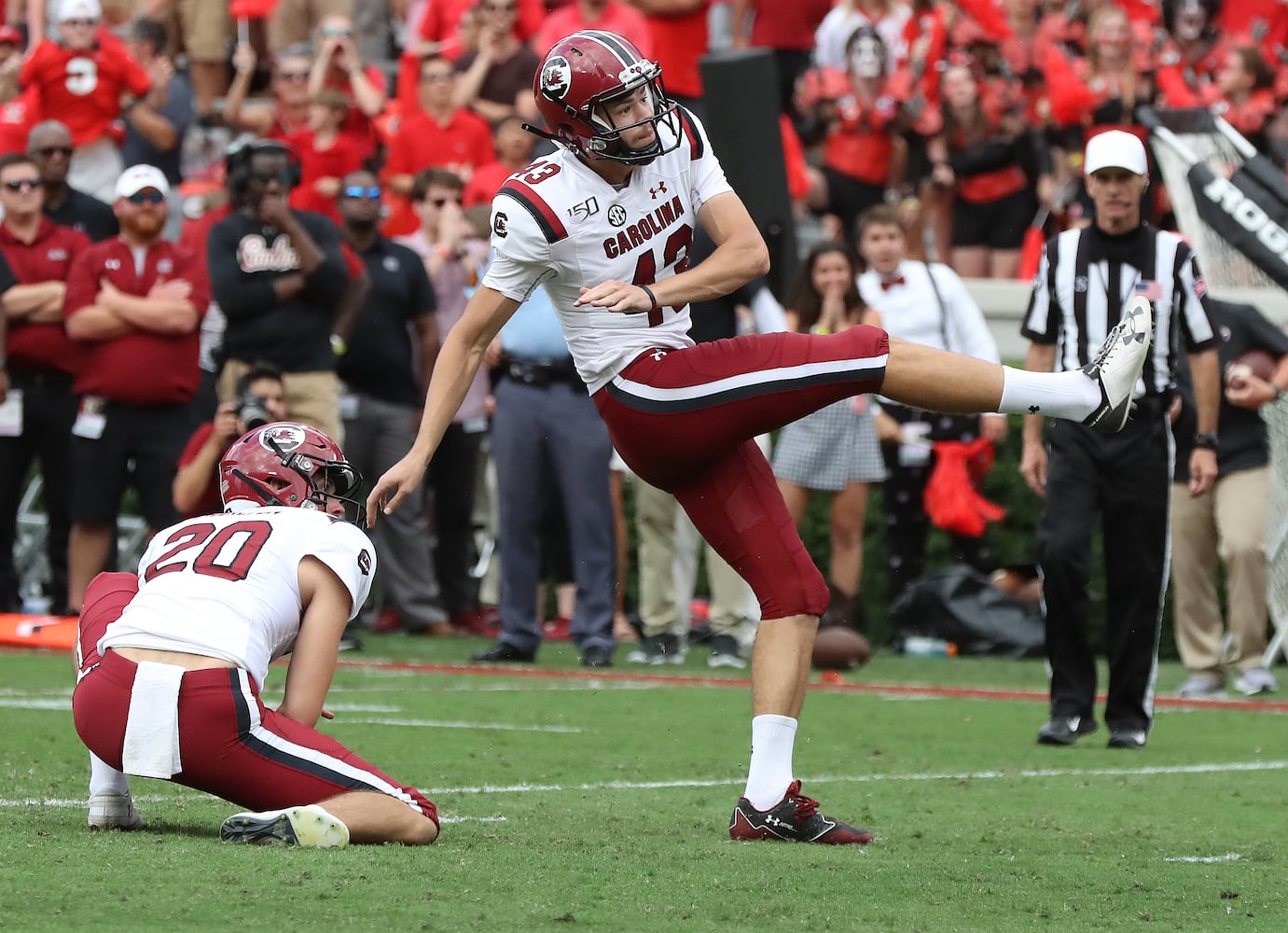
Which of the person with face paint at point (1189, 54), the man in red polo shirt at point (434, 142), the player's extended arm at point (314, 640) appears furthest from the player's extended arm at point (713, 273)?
the man in red polo shirt at point (434, 142)

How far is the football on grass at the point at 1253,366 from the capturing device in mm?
10445

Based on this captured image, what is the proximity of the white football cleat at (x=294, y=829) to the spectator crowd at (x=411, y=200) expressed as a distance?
563 cm

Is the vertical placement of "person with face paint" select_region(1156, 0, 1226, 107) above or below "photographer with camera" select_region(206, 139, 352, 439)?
above

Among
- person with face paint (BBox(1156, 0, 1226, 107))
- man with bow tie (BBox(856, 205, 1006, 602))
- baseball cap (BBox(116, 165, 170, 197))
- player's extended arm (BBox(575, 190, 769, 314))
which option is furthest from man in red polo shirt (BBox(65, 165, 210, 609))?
person with face paint (BBox(1156, 0, 1226, 107))

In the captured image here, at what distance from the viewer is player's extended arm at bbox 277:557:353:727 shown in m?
5.20

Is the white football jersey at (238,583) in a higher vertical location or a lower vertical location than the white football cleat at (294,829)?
higher

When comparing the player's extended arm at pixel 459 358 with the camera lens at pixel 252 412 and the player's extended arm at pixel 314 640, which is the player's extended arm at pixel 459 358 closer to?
the player's extended arm at pixel 314 640

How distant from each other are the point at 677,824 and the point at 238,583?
1.55 metres

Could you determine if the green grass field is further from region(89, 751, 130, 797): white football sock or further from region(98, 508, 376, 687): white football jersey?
region(98, 508, 376, 687): white football jersey

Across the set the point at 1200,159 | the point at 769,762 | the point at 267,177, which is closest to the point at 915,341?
the point at 1200,159

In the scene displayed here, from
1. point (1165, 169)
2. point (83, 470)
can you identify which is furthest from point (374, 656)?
point (1165, 169)

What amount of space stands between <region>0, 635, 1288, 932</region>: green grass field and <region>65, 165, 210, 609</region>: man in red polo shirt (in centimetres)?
128

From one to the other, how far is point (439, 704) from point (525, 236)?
12.2 ft

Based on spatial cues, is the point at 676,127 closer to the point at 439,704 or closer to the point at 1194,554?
the point at 439,704
